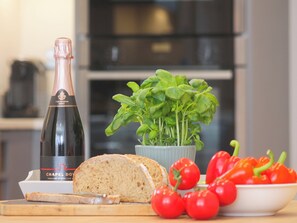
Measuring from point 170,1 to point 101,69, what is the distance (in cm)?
46

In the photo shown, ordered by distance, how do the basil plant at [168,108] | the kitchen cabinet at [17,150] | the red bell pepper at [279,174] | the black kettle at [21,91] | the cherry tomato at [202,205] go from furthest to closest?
1. the black kettle at [21,91]
2. the kitchen cabinet at [17,150]
3. the basil plant at [168,108]
4. the red bell pepper at [279,174]
5. the cherry tomato at [202,205]

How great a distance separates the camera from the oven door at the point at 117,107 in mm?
3654

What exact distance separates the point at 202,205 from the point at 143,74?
7.63ft

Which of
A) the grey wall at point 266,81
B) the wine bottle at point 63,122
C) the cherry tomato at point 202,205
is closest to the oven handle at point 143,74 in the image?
the grey wall at point 266,81

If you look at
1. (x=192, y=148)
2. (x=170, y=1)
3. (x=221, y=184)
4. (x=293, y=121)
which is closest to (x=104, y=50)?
(x=170, y=1)

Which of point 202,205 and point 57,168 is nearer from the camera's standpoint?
point 202,205

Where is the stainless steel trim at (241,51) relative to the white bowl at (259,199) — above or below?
above

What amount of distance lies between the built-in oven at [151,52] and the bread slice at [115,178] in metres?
2.07

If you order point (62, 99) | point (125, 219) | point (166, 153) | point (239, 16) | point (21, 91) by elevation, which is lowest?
point (125, 219)

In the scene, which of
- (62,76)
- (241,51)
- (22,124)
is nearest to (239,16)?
(241,51)

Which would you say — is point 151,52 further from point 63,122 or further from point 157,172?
point 157,172

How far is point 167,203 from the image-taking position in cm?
142

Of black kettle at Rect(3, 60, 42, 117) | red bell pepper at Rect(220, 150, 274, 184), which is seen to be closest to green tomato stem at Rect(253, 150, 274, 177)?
red bell pepper at Rect(220, 150, 274, 184)

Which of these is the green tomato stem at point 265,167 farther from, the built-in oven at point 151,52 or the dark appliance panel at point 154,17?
the dark appliance panel at point 154,17
